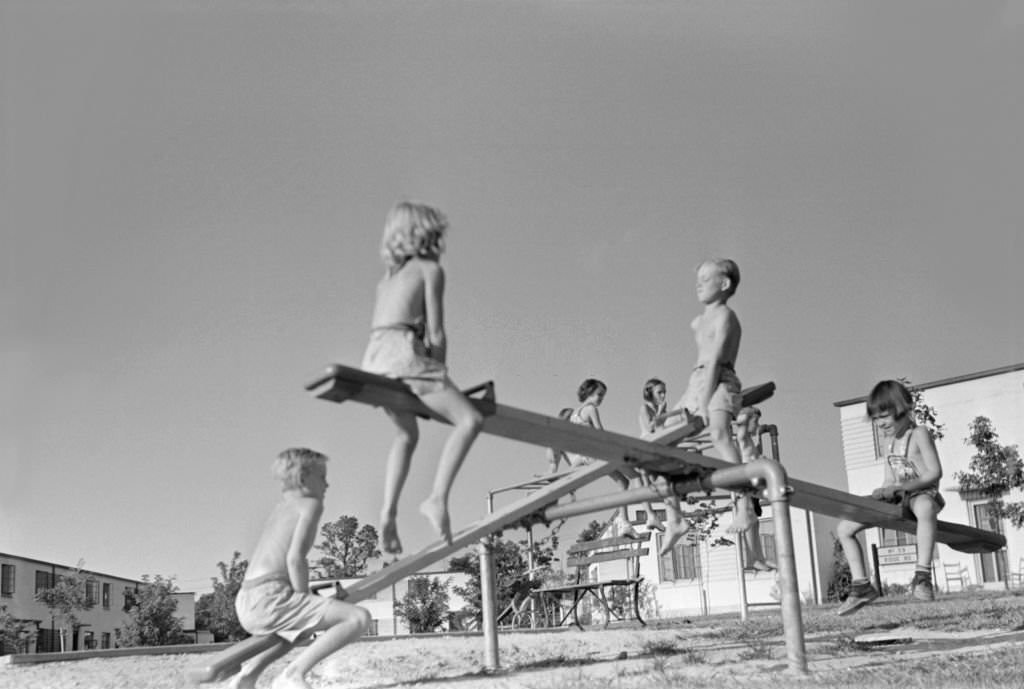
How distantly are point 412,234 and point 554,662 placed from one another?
495cm

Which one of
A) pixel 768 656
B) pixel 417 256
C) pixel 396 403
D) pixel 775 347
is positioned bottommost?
pixel 768 656

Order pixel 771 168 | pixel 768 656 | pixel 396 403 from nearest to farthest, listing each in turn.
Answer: pixel 396 403
pixel 768 656
pixel 771 168

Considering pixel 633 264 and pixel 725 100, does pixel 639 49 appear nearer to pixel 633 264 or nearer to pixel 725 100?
pixel 725 100

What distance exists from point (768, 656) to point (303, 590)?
4.03m

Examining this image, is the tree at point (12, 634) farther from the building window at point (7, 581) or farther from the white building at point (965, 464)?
the white building at point (965, 464)

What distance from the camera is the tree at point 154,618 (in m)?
43.8

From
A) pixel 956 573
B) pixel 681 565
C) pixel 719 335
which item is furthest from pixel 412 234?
pixel 681 565

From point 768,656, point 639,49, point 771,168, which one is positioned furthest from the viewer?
point 771,168

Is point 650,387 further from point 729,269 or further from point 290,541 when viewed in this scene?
point 290,541

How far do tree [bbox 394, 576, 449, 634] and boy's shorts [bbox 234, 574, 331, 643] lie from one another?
31.2 metres

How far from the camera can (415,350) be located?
5.79 metres

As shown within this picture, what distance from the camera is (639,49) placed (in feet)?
52.5

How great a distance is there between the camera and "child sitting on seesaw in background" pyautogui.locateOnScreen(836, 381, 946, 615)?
850 centimetres

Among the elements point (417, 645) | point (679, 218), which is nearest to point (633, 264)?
point (679, 218)
